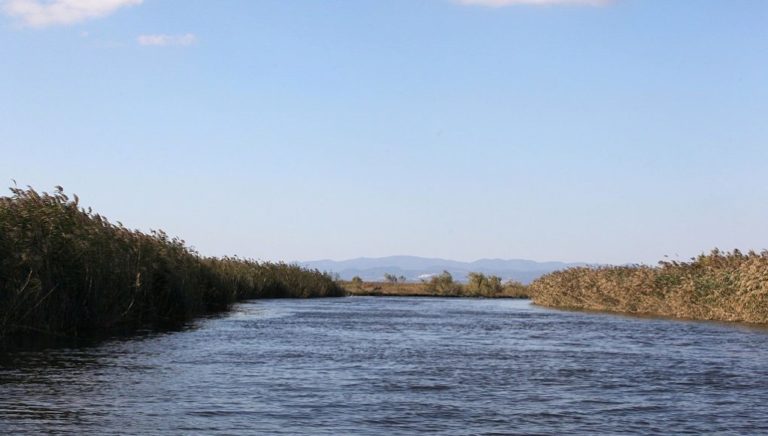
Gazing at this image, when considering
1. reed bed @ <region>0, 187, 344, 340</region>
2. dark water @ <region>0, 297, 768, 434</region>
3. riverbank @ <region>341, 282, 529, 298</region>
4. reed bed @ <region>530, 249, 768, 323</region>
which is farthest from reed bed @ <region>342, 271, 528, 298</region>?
dark water @ <region>0, 297, 768, 434</region>

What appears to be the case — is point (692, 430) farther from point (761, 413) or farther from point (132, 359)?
point (132, 359)

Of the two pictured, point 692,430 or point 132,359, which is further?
point 132,359

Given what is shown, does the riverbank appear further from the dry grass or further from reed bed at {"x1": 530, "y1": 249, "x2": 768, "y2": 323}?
reed bed at {"x1": 530, "y1": 249, "x2": 768, "y2": 323}

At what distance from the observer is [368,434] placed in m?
12.5

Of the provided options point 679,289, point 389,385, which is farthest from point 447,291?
point 389,385

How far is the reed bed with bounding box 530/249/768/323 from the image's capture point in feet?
126

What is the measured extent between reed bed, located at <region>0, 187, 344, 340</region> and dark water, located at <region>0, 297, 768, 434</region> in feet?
7.47

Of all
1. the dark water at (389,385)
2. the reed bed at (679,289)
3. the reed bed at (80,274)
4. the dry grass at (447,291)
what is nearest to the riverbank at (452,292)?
the dry grass at (447,291)

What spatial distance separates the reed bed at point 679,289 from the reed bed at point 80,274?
2312 centimetres

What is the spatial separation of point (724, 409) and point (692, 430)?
7.13ft

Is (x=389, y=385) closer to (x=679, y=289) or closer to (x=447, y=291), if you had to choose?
(x=679, y=289)

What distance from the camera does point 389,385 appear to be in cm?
1769

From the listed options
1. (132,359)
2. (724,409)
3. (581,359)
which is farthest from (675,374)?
(132,359)

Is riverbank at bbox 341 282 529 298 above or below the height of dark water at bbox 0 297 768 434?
above
